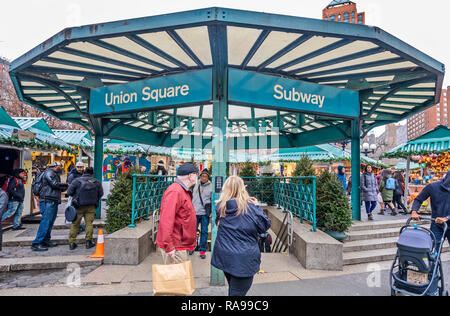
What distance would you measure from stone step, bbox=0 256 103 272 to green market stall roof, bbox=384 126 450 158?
37.0ft

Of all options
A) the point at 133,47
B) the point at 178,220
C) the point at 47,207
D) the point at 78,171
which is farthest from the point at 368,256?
the point at 78,171

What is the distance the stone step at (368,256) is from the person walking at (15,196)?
8.61 metres

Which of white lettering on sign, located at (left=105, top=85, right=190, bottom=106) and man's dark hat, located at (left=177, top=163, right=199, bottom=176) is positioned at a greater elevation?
white lettering on sign, located at (left=105, top=85, right=190, bottom=106)

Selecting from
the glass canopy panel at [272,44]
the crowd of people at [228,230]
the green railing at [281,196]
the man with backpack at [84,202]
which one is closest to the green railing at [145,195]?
the green railing at [281,196]

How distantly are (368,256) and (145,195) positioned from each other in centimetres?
519

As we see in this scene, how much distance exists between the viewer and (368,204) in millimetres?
8484

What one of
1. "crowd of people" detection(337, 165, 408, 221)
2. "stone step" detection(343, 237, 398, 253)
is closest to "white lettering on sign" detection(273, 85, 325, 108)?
"stone step" detection(343, 237, 398, 253)

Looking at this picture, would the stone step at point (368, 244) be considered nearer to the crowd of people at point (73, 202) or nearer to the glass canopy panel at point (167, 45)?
the glass canopy panel at point (167, 45)

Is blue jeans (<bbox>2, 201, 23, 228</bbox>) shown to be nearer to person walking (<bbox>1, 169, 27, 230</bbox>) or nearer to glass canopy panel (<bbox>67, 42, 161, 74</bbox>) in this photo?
person walking (<bbox>1, 169, 27, 230</bbox>)

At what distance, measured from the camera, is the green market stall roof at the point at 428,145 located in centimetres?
999

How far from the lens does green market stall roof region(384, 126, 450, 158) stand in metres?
9.99
